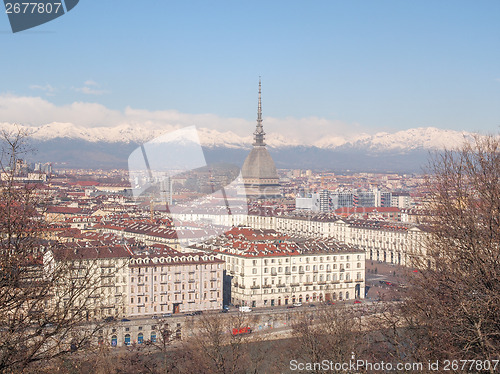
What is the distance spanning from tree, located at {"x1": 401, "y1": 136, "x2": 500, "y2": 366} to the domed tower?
5208 cm

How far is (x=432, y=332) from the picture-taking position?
725 centimetres

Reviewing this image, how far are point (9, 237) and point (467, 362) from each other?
445 centimetres

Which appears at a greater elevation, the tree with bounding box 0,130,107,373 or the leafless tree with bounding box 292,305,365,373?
the tree with bounding box 0,130,107,373

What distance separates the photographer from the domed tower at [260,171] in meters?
62.1

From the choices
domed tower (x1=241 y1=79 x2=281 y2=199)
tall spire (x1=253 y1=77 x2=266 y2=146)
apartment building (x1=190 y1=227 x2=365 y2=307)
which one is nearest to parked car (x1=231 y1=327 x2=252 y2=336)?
apartment building (x1=190 y1=227 x2=365 y2=307)

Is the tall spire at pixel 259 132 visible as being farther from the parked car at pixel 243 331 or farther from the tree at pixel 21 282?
the tree at pixel 21 282

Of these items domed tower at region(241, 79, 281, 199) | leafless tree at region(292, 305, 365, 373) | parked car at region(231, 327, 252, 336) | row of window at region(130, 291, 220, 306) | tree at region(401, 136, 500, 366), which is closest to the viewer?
tree at region(401, 136, 500, 366)

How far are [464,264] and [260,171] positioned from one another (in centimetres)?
5595

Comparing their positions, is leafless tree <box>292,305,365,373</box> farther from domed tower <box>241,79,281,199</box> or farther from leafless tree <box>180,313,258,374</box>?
domed tower <box>241,79,281,199</box>

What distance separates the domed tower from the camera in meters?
62.1

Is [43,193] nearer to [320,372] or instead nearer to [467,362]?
[467,362]

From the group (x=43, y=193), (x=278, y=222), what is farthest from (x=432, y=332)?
(x=278, y=222)

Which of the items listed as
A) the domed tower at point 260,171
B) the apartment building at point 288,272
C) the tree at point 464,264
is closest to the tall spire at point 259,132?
the domed tower at point 260,171

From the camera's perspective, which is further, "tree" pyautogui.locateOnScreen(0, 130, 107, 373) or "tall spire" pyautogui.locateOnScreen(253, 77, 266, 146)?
"tall spire" pyautogui.locateOnScreen(253, 77, 266, 146)
